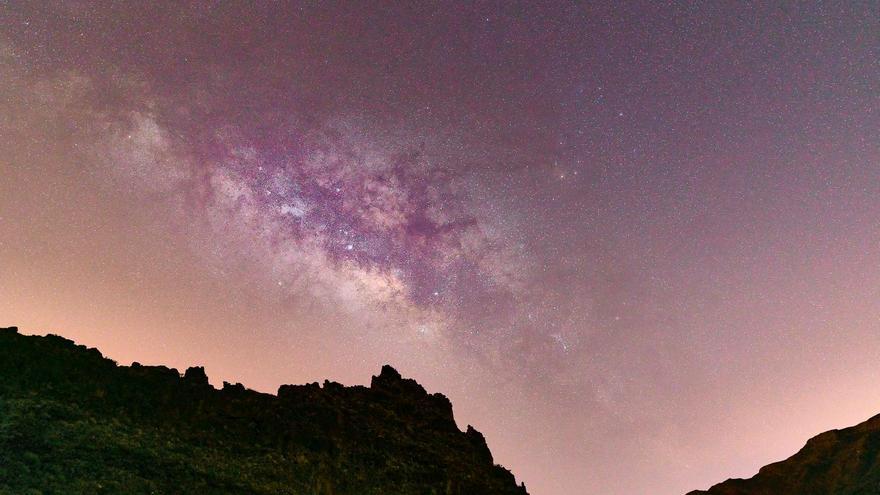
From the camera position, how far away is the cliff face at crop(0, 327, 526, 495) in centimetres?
3544

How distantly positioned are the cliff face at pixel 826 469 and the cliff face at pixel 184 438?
123ft

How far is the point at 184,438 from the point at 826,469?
75.7 metres

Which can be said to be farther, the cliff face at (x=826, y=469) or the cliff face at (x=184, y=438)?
the cliff face at (x=826, y=469)

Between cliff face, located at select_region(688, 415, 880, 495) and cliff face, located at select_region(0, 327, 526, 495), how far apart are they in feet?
123

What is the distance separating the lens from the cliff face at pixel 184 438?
3544 cm

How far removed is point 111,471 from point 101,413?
5.94 meters

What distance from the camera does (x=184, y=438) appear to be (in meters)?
42.2

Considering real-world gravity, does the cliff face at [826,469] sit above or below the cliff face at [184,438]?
above

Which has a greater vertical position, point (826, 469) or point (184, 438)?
point (826, 469)

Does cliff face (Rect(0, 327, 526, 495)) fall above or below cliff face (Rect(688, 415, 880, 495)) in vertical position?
below

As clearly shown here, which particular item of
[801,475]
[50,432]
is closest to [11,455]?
[50,432]

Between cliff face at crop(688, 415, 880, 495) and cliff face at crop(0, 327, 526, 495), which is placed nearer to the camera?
cliff face at crop(0, 327, 526, 495)

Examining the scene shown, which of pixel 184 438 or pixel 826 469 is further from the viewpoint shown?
pixel 826 469

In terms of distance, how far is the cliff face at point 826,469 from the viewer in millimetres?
64750
